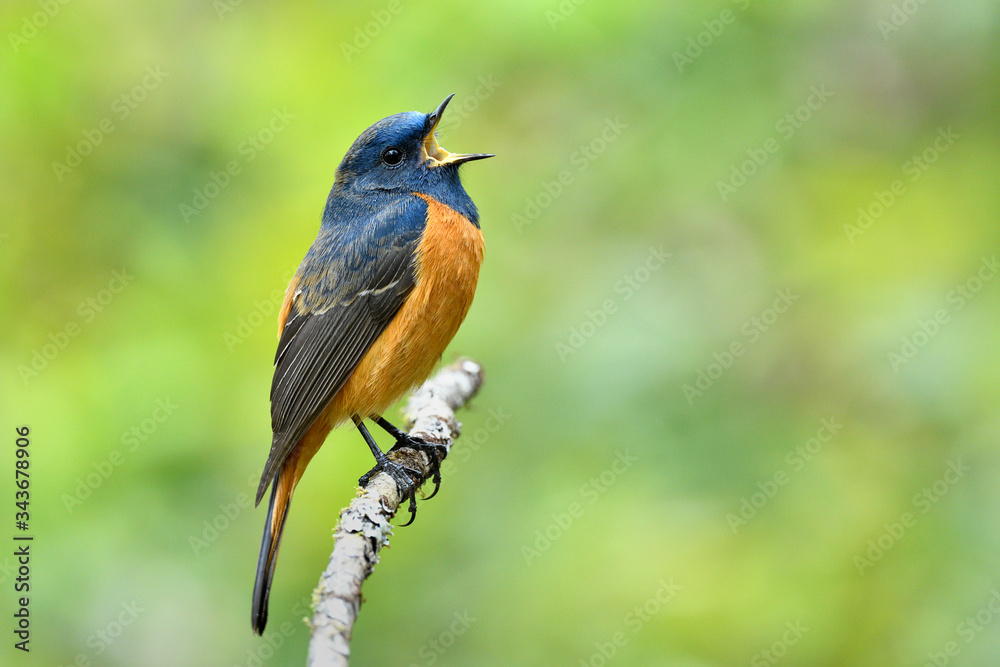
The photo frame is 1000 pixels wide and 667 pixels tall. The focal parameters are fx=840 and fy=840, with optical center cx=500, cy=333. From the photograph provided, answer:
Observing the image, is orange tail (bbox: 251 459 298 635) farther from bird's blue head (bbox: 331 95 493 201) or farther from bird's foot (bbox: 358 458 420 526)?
bird's blue head (bbox: 331 95 493 201)

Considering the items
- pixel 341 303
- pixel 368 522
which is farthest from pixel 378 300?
pixel 368 522

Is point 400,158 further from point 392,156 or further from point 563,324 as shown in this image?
point 563,324

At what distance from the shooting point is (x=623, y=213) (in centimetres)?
488

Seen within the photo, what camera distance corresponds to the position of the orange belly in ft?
11.8

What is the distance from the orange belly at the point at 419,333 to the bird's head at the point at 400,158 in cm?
35

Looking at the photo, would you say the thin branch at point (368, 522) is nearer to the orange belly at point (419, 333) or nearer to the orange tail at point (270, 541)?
the orange belly at point (419, 333)

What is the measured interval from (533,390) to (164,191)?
2397 mm

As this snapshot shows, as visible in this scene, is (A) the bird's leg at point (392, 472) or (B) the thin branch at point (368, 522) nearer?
(B) the thin branch at point (368, 522)

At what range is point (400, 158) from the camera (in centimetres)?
401

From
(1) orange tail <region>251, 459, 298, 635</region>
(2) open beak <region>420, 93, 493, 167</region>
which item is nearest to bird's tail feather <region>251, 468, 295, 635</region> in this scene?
(1) orange tail <region>251, 459, 298, 635</region>

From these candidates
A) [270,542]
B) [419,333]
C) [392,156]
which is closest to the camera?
[270,542]

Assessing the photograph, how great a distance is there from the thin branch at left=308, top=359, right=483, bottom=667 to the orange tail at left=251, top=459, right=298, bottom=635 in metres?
0.35

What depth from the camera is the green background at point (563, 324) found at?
3.70m

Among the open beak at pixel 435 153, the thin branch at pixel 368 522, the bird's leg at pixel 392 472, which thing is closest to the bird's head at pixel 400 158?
the open beak at pixel 435 153
